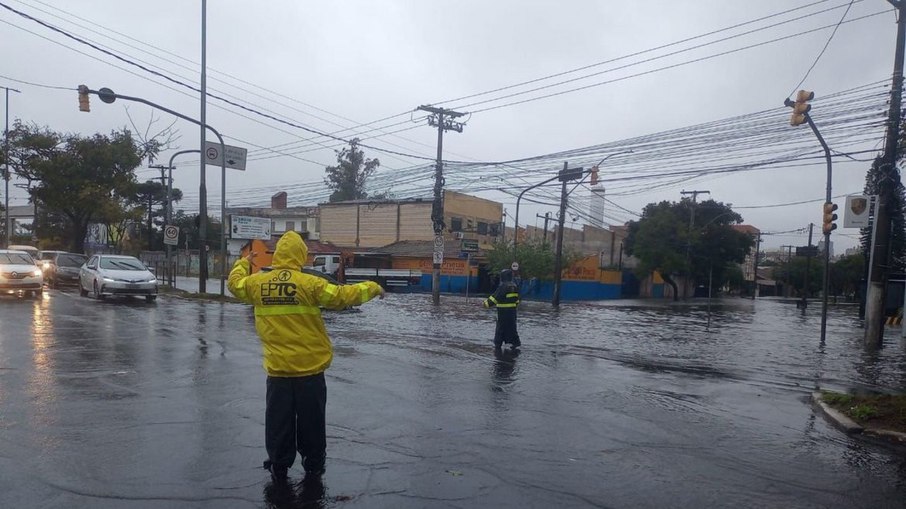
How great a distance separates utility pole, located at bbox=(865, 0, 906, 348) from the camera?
54.4 ft

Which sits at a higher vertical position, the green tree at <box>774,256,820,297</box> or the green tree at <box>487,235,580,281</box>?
the green tree at <box>487,235,580,281</box>

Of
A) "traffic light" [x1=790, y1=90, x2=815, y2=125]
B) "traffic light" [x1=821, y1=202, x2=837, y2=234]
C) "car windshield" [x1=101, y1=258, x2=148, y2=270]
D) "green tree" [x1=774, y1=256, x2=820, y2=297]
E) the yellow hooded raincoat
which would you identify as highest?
"traffic light" [x1=790, y1=90, x2=815, y2=125]

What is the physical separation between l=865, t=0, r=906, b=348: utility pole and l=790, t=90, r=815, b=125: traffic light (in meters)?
2.18

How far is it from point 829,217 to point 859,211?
1.61 m

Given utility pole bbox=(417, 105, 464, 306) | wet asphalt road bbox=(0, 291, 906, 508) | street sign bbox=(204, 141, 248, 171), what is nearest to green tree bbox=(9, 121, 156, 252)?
street sign bbox=(204, 141, 248, 171)

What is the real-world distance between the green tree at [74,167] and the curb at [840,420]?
1265 inches

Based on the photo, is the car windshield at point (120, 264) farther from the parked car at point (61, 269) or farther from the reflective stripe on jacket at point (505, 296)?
the reflective stripe on jacket at point (505, 296)

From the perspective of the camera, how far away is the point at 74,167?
3291cm

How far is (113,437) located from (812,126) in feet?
55.9

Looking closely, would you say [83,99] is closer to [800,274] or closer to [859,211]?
[859,211]

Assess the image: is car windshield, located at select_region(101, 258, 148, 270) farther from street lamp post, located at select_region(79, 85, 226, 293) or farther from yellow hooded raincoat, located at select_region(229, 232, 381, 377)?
yellow hooded raincoat, located at select_region(229, 232, 381, 377)

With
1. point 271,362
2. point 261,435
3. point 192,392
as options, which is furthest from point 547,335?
point 271,362

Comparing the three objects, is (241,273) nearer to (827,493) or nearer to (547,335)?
(827,493)

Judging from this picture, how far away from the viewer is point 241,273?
544 cm
